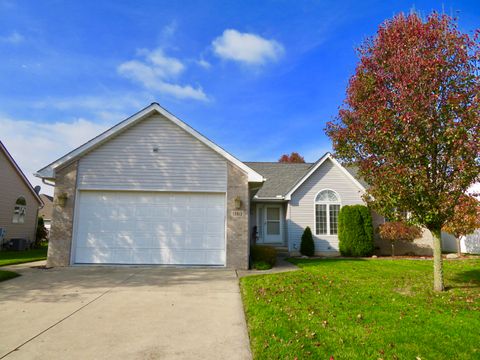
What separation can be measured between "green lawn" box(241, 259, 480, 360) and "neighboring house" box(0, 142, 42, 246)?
17.6m

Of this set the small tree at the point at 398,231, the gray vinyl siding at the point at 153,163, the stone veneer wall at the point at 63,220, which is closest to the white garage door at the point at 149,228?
the stone veneer wall at the point at 63,220

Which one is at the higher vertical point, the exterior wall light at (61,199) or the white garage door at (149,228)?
the exterior wall light at (61,199)

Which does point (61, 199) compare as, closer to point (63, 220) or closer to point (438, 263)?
point (63, 220)

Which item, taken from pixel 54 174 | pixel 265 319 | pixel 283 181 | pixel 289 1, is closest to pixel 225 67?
pixel 289 1

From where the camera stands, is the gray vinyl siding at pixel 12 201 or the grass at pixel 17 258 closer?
the grass at pixel 17 258

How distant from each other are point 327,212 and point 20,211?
19.9m

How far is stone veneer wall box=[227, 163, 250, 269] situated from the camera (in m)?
10.9

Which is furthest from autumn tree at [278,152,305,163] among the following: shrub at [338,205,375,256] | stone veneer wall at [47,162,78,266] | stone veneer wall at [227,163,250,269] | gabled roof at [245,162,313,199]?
stone veneer wall at [47,162,78,266]

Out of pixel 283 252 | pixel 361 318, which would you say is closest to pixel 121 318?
pixel 361 318

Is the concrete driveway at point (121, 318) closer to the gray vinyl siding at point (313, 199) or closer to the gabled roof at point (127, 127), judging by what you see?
the gabled roof at point (127, 127)

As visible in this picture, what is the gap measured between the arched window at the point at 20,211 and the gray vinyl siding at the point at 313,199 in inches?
693

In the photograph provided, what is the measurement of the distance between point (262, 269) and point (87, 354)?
760 centimetres

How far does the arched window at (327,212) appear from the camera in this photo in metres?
16.7

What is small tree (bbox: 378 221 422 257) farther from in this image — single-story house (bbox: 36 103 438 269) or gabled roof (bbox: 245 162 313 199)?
single-story house (bbox: 36 103 438 269)
